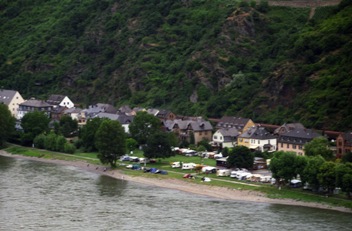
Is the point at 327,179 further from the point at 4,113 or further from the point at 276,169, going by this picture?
the point at 4,113

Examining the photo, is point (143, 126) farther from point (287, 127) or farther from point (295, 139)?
point (295, 139)

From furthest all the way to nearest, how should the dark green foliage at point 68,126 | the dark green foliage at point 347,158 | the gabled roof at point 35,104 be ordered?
1. the gabled roof at point 35,104
2. the dark green foliage at point 68,126
3. the dark green foliage at point 347,158

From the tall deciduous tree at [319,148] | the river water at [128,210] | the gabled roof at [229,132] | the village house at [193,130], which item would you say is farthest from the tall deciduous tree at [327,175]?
the village house at [193,130]

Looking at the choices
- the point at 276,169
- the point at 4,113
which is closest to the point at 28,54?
the point at 4,113

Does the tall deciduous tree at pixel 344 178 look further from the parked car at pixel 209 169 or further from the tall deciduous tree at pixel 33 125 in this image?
the tall deciduous tree at pixel 33 125

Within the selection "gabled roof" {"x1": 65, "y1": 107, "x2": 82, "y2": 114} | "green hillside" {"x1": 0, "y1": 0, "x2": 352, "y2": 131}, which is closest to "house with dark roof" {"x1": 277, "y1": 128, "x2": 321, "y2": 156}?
"green hillside" {"x1": 0, "y1": 0, "x2": 352, "y2": 131}

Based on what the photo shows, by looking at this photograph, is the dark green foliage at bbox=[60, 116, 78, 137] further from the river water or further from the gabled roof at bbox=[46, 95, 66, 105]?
the river water
